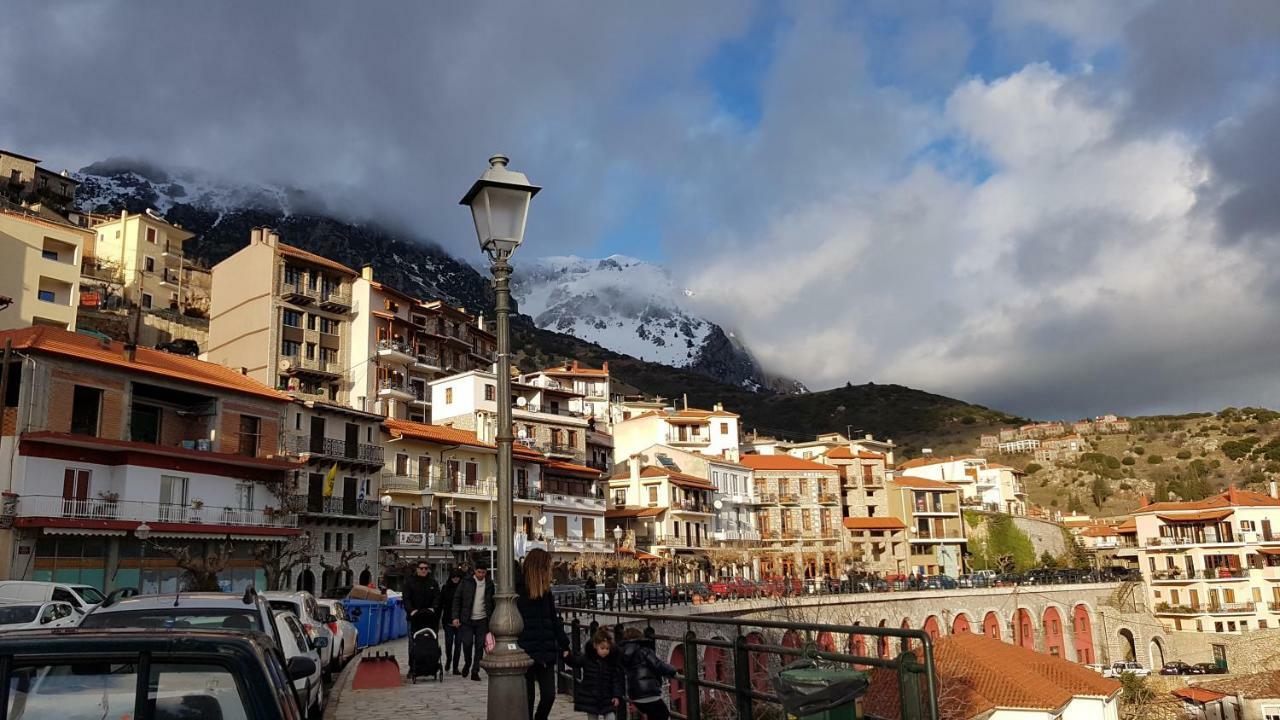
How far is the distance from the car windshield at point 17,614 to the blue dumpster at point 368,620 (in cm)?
797

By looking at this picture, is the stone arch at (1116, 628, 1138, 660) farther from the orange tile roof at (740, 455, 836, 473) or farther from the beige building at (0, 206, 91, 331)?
the beige building at (0, 206, 91, 331)

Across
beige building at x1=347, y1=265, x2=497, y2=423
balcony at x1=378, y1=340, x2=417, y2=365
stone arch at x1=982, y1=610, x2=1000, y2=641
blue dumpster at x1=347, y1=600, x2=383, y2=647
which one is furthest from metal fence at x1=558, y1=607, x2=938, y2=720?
stone arch at x1=982, y1=610, x2=1000, y2=641

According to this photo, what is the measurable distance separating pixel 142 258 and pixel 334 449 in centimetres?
4316

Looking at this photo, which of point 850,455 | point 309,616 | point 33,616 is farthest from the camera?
point 850,455

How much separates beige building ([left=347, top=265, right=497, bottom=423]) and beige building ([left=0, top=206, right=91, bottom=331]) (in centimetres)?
1724

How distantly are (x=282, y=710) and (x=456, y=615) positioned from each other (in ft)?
34.1

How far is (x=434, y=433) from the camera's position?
56.1 meters

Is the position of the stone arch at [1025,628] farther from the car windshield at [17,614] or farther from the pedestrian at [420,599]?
the car windshield at [17,614]

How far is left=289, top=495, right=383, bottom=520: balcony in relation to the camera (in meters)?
45.9

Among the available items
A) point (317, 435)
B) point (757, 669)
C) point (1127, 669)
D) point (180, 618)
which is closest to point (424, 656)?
point (180, 618)

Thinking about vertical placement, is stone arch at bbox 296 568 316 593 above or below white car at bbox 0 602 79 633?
below

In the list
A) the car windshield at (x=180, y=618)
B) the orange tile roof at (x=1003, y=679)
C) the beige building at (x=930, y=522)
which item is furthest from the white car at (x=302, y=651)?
the beige building at (x=930, y=522)

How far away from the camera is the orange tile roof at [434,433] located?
175 feet

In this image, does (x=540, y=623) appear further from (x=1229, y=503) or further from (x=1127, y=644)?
(x=1229, y=503)
